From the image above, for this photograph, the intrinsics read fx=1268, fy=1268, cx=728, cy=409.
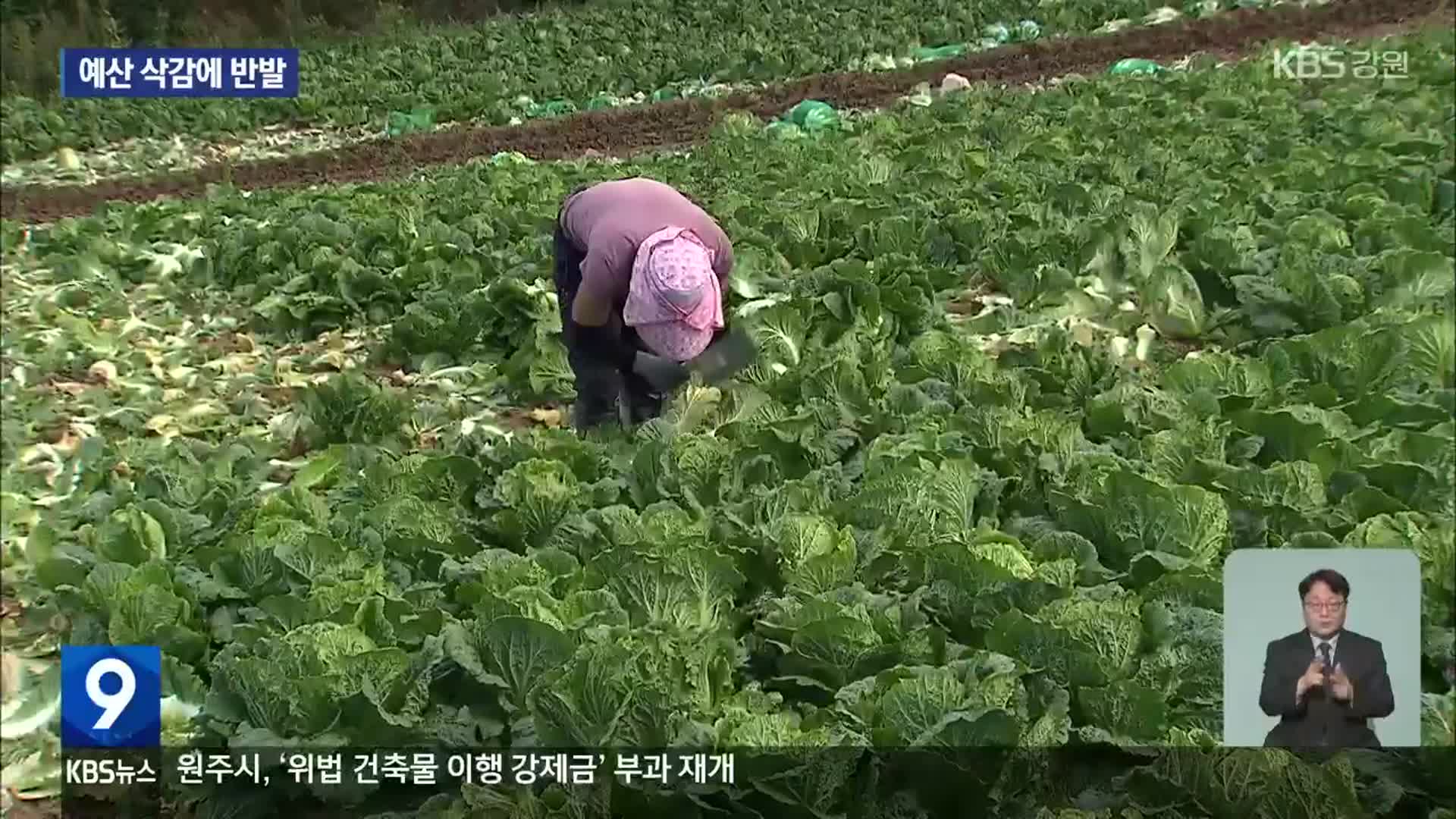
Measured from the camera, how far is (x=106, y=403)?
2742 mm

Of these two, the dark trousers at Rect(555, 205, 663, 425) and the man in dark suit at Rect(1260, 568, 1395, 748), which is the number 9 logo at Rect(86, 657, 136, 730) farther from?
the man in dark suit at Rect(1260, 568, 1395, 748)

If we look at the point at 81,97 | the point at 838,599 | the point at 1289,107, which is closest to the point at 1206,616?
the point at 838,599

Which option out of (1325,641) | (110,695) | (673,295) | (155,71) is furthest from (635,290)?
(1325,641)

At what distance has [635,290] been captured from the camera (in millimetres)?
2121

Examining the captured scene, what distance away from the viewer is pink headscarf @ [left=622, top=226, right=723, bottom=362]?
2.07 m

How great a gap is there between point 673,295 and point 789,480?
401 mm

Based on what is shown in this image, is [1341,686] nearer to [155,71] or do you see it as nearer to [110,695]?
[110,695]

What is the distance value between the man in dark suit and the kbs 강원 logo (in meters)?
1.28

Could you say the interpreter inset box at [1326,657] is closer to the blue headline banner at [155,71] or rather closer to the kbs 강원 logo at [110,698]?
the kbs 강원 logo at [110,698]

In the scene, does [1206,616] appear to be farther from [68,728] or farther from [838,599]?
[68,728]

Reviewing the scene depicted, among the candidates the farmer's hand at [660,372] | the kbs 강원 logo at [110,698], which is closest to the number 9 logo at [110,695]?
the kbs 강원 logo at [110,698]

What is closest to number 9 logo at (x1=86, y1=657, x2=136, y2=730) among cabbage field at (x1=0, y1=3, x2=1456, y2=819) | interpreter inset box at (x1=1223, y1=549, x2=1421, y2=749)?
cabbage field at (x1=0, y1=3, x2=1456, y2=819)

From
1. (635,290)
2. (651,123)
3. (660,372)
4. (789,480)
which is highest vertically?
(651,123)

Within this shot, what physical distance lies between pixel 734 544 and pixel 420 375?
4.90 feet
